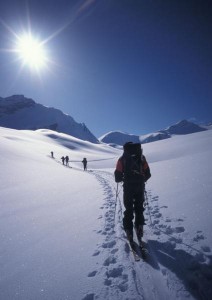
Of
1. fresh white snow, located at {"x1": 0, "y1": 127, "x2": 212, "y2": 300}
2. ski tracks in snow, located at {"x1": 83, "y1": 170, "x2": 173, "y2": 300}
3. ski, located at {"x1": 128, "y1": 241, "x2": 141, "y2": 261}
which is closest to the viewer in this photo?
ski tracks in snow, located at {"x1": 83, "y1": 170, "x2": 173, "y2": 300}

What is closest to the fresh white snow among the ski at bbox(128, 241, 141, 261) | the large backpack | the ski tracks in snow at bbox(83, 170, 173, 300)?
the ski tracks in snow at bbox(83, 170, 173, 300)

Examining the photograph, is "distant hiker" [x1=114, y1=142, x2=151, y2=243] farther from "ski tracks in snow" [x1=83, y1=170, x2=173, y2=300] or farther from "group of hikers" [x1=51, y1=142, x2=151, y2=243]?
"ski tracks in snow" [x1=83, y1=170, x2=173, y2=300]

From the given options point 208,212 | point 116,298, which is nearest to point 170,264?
point 116,298

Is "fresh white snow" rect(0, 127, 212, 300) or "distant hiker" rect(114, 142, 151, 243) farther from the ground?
"distant hiker" rect(114, 142, 151, 243)

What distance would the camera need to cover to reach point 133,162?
571cm

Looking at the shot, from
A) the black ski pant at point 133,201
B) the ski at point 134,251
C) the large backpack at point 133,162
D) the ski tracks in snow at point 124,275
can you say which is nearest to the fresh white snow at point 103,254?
the ski tracks in snow at point 124,275

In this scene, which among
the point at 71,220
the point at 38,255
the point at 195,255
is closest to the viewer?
the point at 195,255

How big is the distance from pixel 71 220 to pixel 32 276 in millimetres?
3173

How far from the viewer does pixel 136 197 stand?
18.9 ft

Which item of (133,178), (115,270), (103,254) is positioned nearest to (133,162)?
(133,178)

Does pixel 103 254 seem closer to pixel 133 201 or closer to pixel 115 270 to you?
pixel 115 270

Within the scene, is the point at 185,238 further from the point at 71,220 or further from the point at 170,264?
the point at 71,220

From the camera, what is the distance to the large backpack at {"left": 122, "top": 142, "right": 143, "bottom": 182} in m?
5.67

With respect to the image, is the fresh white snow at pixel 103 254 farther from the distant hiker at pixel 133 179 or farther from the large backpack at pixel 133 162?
the large backpack at pixel 133 162
